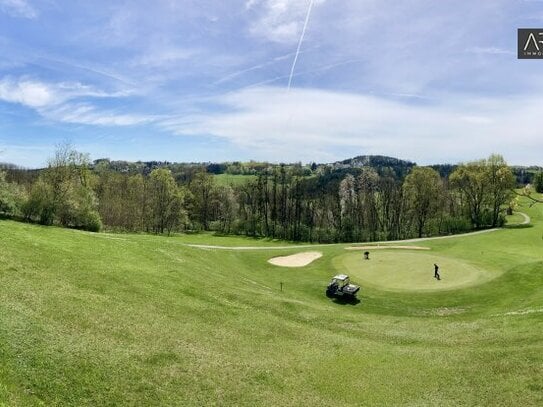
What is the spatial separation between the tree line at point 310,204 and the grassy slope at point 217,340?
46.3 meters

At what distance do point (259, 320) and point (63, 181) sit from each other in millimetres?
47631

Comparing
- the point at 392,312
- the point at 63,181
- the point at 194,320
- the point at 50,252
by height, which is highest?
the point at 63,181

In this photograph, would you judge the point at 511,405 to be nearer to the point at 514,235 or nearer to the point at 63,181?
the point at 63,181

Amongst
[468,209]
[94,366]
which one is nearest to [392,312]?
[94,366]

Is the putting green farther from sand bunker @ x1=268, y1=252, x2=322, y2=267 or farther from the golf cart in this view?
the golf cart

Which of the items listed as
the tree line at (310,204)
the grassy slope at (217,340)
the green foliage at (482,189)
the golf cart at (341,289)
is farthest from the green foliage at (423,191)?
the golf cart at (341,289)

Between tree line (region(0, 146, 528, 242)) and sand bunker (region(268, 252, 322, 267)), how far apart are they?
114 feet

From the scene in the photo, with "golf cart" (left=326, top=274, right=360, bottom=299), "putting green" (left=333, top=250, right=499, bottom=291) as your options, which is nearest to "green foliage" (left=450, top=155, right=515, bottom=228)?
"putting green" (left=333, top=250, right=499, bottom=291)

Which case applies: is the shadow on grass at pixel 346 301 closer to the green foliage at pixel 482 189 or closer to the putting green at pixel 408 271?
the putting green at pixel 408 271

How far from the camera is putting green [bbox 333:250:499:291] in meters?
42.9

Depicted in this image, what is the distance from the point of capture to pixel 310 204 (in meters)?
127

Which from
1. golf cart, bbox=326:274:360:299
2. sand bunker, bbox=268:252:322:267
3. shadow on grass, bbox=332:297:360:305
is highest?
sand bunker, bbox=268:252:322:267

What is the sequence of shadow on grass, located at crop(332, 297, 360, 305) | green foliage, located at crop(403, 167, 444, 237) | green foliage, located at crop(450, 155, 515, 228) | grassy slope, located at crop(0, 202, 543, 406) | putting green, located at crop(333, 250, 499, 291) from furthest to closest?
green foliage, located at crop(403, 167, 444, 237)
green foliage, located at crop(450, 155, 515, 228)
putting green, located at crop(333, 250, 499, 291)
shadow on grass, located at crop(332, 297, 360, 305)
grassy slope, located at crop(0, 202, 543, 406)

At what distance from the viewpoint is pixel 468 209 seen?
345 feet
